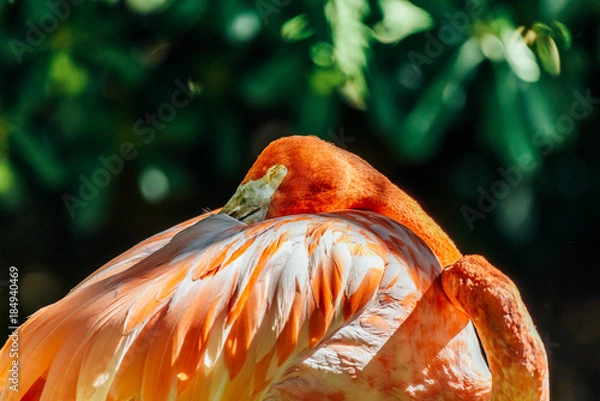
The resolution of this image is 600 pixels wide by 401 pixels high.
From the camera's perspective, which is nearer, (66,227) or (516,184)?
(516,184)

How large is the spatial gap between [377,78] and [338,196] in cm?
44

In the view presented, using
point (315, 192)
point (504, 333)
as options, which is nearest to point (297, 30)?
point (315, 192)

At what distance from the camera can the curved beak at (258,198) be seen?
2.34m

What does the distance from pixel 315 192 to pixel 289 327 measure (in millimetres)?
607

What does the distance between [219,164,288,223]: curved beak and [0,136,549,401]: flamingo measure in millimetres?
276

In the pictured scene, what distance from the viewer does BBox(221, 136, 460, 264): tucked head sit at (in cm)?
234

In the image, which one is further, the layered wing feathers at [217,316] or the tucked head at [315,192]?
the tucked head at [315,192]

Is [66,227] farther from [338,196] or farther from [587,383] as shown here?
[587,383]

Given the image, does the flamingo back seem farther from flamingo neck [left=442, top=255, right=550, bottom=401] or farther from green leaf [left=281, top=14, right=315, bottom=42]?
green leaf [left=281, top=14, right=315, bottom=42]

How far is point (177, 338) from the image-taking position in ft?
5.91

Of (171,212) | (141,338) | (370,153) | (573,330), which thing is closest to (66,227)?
(171,212)

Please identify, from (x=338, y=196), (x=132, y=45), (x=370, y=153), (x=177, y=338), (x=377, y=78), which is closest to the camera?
(x=177, y=338)

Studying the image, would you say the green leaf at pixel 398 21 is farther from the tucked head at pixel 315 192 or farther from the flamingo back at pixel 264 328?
the flamingo back at pixel 264 328

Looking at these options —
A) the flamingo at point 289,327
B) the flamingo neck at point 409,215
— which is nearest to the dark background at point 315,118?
the flamingo neck at point 409,215
